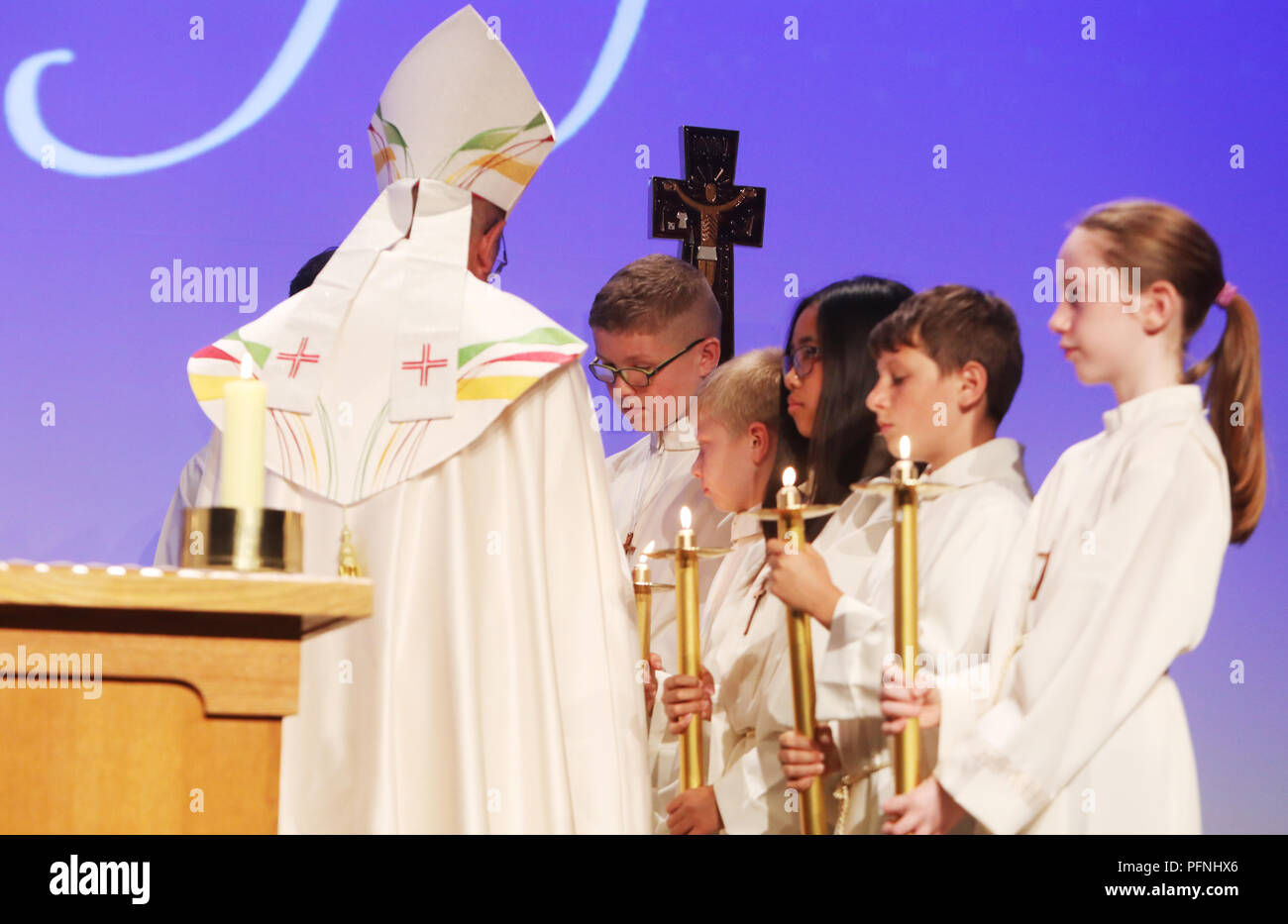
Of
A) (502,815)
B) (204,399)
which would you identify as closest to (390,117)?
(204,399)

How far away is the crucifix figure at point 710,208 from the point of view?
508 centimetres

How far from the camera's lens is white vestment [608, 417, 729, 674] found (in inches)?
178

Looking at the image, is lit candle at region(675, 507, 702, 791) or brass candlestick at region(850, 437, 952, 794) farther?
lit candle at region(675, 507, 702, 791)

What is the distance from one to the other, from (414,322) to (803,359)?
1134 mm

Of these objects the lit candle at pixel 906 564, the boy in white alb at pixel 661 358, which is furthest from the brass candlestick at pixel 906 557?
the boy in white alb at pixel 661 358

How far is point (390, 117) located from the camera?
137 inches

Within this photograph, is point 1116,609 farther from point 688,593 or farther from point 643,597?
point 643,597

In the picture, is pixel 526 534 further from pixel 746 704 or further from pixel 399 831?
pixel 746 704

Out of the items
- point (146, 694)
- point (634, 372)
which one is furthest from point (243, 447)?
point (634, 372)

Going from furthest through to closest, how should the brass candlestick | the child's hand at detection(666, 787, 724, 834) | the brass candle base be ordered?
the child's hand at detection(666, 787, 724, 834) → the brass candlestick → the brass candle base

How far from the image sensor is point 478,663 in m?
2.97

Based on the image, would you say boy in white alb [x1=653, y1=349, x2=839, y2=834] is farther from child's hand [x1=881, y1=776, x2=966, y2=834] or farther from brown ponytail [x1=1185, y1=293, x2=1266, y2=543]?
brown ponytail [x1=1185, y1=293, x2=1266, y2=543]

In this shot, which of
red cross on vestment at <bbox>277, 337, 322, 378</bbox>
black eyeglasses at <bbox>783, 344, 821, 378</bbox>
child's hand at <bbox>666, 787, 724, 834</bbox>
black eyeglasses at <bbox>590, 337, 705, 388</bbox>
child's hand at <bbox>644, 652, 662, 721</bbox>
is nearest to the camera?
red cross on vestment at <bbox>277, 337, 322, 378</bbox>

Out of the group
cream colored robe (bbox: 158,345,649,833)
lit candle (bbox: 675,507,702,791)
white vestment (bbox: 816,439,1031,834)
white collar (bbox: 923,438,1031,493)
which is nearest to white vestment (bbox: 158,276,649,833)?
cream colored robe (bbox: 158,345,649,833)
